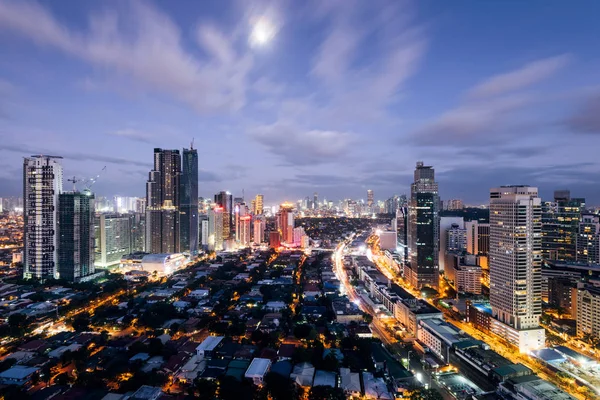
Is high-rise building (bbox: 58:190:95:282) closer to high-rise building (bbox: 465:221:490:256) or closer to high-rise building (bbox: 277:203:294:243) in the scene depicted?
high-rise building (bbox: 277:203:294:243)

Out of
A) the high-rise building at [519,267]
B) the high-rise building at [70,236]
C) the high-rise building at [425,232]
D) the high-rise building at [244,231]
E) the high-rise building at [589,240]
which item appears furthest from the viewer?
the high-rise building at [244,231]

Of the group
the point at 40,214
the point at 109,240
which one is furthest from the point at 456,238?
the point at 40,214

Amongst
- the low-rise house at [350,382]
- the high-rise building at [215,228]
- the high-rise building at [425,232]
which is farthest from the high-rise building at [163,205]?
the low-rise house at [350,382]

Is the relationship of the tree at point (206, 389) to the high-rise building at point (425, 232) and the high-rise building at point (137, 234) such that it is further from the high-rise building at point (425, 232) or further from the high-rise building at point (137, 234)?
the high-rise building at point (137, 234)

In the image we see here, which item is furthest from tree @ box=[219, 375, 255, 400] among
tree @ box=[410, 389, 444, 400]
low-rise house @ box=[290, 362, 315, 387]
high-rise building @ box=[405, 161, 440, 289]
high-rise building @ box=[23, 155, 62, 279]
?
high-rise building @ box=[23, 155, 62, 279]

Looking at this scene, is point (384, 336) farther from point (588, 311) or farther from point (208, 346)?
point (588, 311)

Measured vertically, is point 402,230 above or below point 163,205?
below
